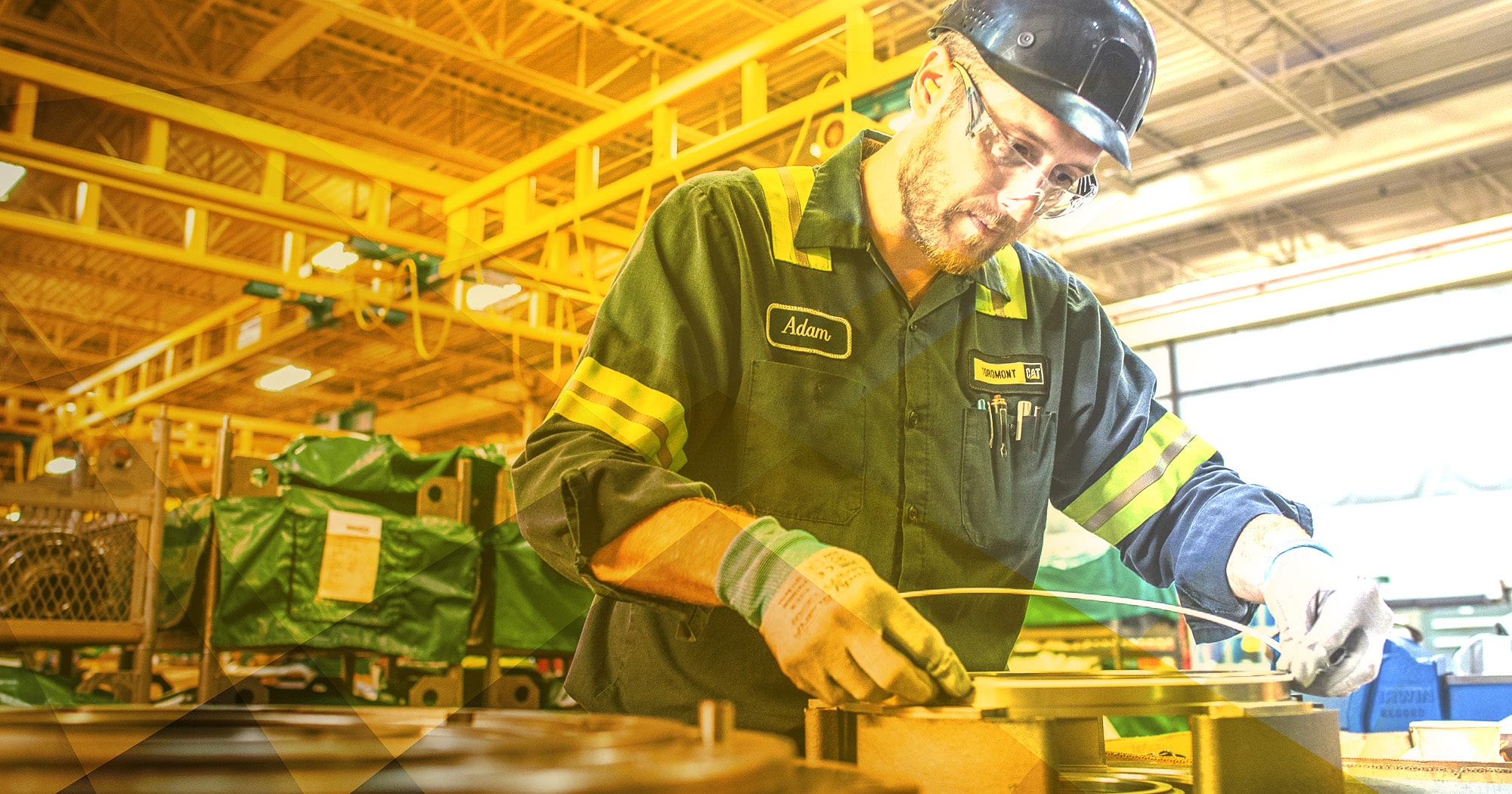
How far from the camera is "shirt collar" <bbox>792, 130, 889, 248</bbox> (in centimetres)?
116

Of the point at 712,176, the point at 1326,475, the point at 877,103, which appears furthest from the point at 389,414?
the point at 712,176

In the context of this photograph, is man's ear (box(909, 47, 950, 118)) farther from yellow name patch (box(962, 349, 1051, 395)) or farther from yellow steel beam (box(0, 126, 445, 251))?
yellow steel beam (box(0, 126, 445, 251))

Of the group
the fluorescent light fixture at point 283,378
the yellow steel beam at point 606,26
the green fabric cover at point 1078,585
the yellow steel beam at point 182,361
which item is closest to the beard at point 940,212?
the green fabric cover at point 1078,585

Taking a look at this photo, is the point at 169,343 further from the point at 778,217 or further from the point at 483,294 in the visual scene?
the point at 778,217

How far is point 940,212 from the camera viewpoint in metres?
1.19

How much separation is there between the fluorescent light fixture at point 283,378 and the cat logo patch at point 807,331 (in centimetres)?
1022

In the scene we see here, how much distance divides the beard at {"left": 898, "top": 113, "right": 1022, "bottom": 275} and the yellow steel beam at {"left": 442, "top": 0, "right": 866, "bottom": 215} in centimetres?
216

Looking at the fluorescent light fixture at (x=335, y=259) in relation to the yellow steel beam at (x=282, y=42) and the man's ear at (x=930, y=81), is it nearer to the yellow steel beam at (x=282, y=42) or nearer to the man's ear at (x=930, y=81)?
the yellow steel beam at (x=282, y=42)

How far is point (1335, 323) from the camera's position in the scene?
659 cm

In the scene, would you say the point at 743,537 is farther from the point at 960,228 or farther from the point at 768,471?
the point at 960,228

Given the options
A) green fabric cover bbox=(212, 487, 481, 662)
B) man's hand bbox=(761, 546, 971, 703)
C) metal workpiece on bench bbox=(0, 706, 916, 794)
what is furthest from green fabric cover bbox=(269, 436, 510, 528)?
metal workpiece on bench bbox=(0, 706, 916, 794)

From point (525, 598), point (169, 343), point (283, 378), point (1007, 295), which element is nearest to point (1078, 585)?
point (525, 598)

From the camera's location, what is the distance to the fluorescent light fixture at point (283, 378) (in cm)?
1066

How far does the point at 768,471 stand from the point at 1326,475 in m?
6.39
